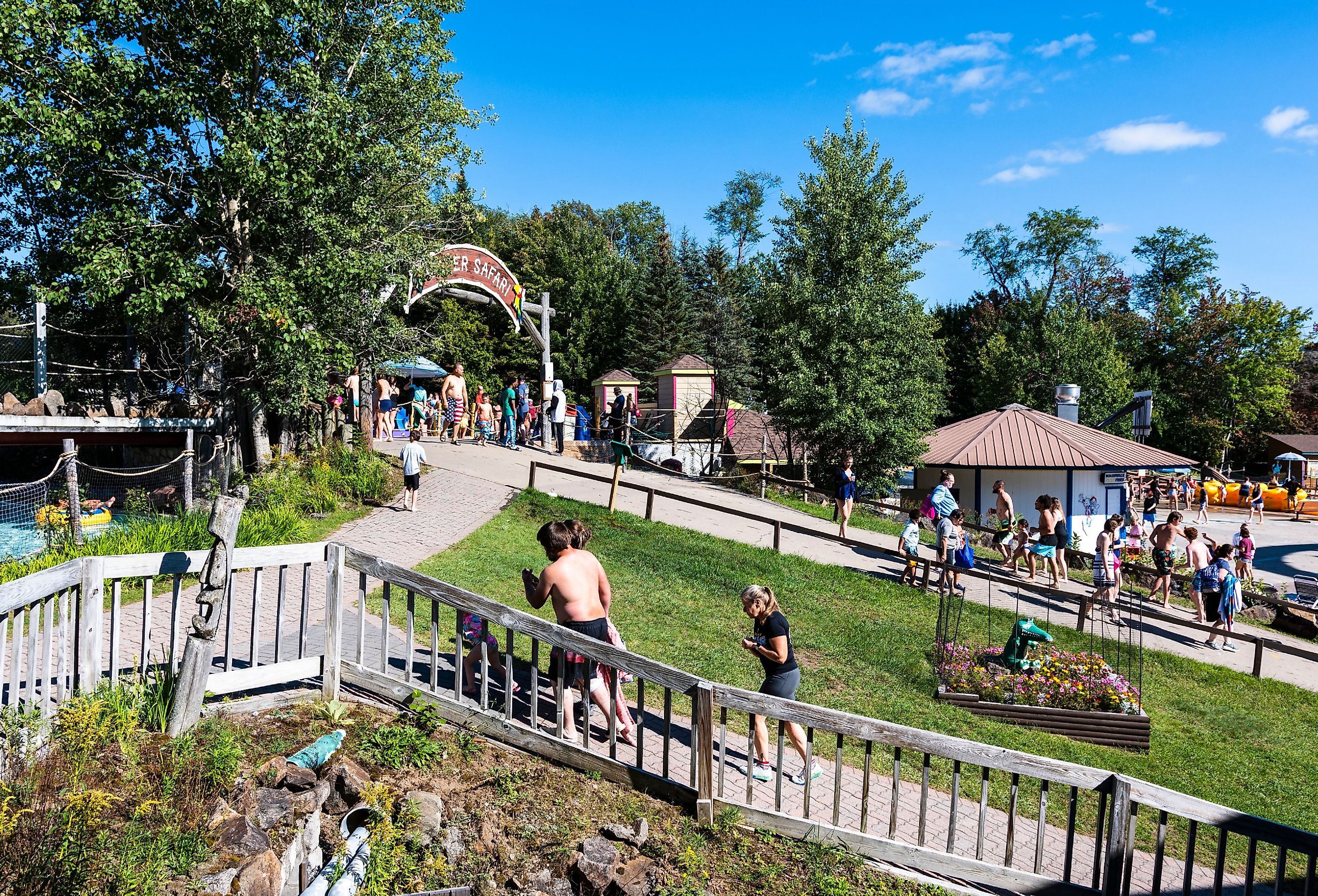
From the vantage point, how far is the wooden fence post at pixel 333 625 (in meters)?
6.07

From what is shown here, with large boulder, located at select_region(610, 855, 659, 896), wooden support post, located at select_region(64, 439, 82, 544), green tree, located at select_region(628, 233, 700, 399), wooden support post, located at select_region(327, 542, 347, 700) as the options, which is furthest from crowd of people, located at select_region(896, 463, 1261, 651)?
green tree, located at select_region(628, 233, 700, 399)

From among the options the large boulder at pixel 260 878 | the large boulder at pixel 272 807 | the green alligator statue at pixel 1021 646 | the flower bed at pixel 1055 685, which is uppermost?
the large boulder at pixel 272 807

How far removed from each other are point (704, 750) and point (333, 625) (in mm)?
2855

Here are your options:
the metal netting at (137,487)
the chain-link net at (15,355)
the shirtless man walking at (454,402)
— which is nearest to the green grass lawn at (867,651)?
the metal netting at (137,487)

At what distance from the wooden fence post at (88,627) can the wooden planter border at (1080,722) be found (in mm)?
8020

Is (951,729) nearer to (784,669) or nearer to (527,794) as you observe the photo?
(784,669)

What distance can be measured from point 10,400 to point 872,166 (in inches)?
813

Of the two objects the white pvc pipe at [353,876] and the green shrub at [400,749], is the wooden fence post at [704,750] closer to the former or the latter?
the green shrub at [400,749]

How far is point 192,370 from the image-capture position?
16094 millimetres

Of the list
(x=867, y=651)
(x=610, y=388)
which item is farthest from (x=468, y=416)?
(x=867, y=651)

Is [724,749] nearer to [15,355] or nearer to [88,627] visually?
[88,627]

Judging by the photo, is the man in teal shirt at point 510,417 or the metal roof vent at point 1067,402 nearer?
the man in teal shirt at point 510,417

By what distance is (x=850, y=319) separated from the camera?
22234mm

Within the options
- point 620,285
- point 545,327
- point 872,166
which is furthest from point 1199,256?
point 545,327
